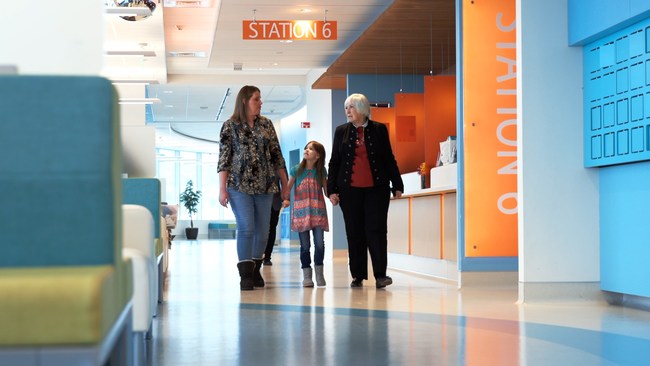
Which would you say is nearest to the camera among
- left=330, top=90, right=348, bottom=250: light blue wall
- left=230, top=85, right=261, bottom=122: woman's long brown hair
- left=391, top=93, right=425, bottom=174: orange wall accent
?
left=230, top=85, right=261, bottom=122: woman's long brown hair

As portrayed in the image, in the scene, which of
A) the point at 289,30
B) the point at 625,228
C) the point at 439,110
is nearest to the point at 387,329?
the point at 625,228

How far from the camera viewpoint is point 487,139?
23.7 feet

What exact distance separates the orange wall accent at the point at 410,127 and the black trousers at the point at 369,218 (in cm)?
550

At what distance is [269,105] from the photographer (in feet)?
78.7

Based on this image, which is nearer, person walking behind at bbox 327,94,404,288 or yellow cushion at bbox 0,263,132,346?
yellow cushion at bbox 0,263,132,346

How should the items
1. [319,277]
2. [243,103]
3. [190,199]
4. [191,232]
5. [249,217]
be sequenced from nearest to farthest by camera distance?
1. [249,217]
2. [243,103]
3. [319,277]
4. [191,232]
5. [190,199]

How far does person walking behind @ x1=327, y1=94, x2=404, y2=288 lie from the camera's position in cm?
693

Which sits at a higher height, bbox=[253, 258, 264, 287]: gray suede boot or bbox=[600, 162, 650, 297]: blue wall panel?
bbox=[600, 162, 650, 297]: blue wall panel

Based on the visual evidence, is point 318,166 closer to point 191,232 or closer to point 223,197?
point 223,197

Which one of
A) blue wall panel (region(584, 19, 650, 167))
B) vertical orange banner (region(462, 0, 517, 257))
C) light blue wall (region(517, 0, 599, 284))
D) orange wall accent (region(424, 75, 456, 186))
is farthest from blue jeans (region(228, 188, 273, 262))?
orange wall accent (region(424, 75, 456, 186))

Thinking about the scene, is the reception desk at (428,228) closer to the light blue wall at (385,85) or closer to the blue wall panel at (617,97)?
the blue wall panel at (617,97)

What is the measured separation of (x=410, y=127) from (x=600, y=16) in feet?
23.1

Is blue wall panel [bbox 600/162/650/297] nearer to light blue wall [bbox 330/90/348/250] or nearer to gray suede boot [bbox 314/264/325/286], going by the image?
gray suede boot [bbox 314/264/325/286]

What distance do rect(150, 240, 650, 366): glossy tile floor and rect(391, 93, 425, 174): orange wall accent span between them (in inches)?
230
